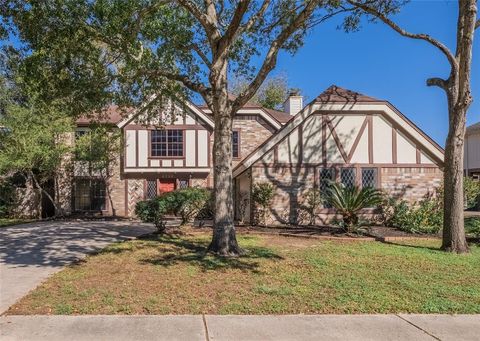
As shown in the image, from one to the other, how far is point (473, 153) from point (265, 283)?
30318mm

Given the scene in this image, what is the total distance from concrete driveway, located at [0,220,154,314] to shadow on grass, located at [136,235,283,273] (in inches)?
76.6

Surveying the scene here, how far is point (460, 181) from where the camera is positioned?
1044 centimetres

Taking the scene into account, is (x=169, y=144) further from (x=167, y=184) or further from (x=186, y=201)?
(x=186, y=201)

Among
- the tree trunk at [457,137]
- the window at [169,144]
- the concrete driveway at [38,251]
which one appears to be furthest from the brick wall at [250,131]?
the tree trunk at [457,137]

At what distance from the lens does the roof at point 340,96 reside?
1600 cm

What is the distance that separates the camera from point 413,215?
48.4ft

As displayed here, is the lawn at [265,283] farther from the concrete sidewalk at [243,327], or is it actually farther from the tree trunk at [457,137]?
the tree trunk at [457,137]

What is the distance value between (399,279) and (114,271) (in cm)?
510

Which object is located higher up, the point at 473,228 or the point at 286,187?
the point at 286,187

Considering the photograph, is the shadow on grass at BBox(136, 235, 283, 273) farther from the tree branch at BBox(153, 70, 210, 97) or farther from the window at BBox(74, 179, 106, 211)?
the window at BBox(74, 179, 106, 211)

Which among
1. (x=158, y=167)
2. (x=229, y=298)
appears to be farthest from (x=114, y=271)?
(x=158, y=167)

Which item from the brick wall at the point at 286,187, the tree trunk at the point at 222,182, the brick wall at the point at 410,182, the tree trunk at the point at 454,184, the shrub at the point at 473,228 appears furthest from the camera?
A: the brick wall at the point at 410,182

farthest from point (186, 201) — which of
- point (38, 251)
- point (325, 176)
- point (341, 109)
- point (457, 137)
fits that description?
point (457, 137)

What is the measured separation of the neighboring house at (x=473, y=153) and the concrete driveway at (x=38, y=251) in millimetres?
26755
